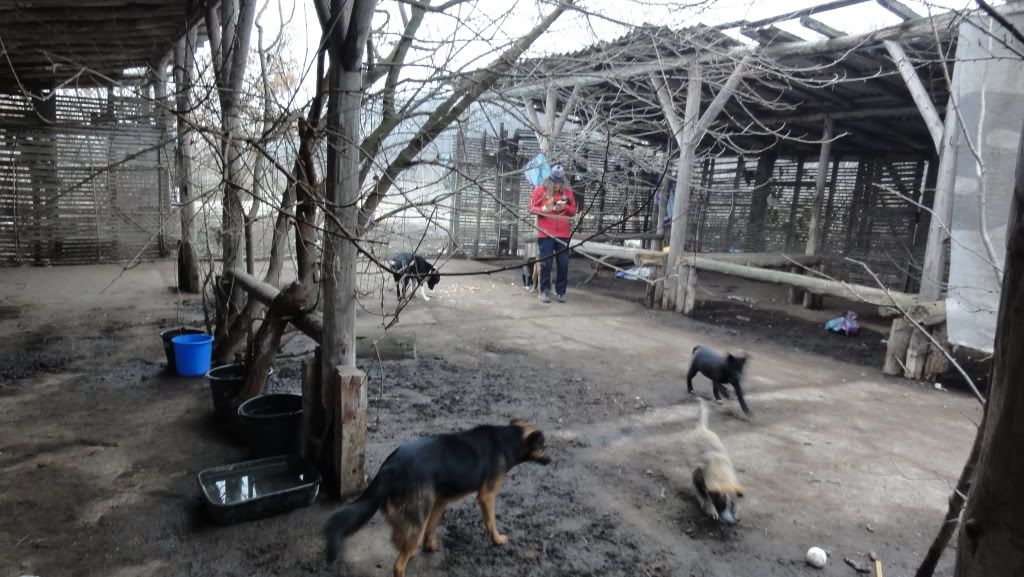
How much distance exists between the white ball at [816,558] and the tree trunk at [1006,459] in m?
2.26

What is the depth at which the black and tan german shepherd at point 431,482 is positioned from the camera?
240 centimetres

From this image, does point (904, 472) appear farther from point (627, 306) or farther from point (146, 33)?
point (146, 33)

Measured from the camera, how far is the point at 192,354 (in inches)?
204

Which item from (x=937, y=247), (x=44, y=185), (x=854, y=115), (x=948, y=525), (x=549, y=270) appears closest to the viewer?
(x=948, y=525)

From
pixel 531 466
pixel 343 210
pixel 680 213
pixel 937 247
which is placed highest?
pixel 680 213

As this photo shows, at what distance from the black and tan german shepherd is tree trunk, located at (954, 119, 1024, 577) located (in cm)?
193

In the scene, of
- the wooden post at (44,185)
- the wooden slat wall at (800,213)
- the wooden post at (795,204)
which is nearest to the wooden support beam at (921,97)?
the wooden slat wall at (800,213)

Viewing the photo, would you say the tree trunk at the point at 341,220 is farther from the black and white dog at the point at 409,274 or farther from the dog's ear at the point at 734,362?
the dog's ear at the point at 734,362

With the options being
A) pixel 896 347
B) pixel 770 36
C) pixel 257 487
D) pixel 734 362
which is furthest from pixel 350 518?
pixel 770 36

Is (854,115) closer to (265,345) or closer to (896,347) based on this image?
(896,347)

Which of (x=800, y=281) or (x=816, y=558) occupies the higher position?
(x=800, y=281)

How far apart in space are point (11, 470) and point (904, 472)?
17.7 feet

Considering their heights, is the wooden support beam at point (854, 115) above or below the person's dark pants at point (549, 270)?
above

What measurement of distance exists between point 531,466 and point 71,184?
36.4 ft
